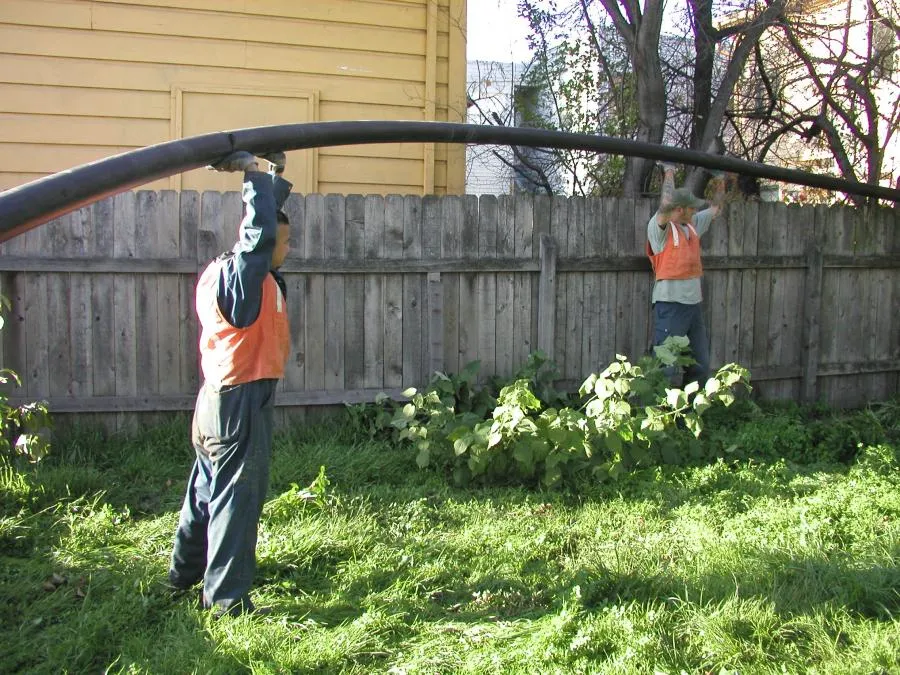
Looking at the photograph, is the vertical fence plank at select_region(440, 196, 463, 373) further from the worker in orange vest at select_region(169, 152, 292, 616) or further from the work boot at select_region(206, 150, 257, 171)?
the work boot at select_region(206, 150, 257, 171)

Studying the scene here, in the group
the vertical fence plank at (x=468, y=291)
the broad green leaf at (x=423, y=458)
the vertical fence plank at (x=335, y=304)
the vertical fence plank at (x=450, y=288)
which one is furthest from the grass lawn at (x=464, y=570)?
the vertical fence plank at (x=468, y=291)

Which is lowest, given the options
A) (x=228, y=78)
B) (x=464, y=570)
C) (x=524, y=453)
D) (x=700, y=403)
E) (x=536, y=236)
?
(x=464, y=570)

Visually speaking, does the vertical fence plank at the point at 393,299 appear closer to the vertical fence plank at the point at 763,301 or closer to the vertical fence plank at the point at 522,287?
the vertical fence plank at the point at 522,287

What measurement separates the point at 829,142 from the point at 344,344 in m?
6.02

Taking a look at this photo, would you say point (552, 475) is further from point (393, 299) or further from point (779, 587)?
point (393, 299)

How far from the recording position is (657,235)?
697 centimetres

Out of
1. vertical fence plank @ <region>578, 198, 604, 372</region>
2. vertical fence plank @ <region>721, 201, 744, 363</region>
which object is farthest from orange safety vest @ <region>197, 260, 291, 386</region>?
vertical fence plank @ <region>721, 201, 744, 363</region>

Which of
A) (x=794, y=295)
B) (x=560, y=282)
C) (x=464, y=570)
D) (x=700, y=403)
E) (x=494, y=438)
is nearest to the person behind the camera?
(x=464, y=570)

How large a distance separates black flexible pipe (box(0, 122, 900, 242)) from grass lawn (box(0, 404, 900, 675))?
5.67 feet

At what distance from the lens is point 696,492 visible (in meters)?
5.17

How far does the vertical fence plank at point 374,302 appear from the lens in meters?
6.51

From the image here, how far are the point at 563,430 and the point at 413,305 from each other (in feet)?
6.37

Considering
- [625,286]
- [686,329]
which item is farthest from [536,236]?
[686,329]

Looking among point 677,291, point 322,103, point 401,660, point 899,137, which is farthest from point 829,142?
point 401,660
